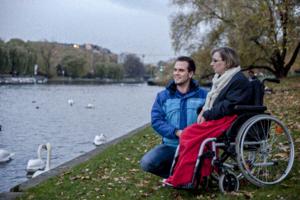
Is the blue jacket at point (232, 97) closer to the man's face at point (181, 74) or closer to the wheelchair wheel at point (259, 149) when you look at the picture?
the wheelchair wheel at point (259, 149)

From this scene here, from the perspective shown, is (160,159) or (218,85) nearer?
(218,85)

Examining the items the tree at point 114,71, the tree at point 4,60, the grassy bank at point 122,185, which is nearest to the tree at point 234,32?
the grassy bank at point 122,185

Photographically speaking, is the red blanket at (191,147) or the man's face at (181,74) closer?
the red blanket at (191,147)

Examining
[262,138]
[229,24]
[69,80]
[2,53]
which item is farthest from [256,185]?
[69,80]

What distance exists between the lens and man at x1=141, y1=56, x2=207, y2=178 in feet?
17.7

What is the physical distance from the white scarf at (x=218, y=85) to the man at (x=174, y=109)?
0.32 m

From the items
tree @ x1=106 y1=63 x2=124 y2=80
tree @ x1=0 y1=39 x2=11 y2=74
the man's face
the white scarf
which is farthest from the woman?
tree @ x1=106 y1=63 x2=124 y2=80

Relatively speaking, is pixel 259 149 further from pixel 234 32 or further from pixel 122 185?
pixel 234 32

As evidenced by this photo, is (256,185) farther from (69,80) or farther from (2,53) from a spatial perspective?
(69,80)

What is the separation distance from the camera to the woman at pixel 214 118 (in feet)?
15.8

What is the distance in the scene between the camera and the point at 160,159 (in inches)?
213

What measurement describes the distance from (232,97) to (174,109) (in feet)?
2.80

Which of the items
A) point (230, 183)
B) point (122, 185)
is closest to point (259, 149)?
point (230, 183)

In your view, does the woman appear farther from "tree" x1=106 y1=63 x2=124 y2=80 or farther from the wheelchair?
"tree" x1=106 y1=63 x2=124 y2=80
